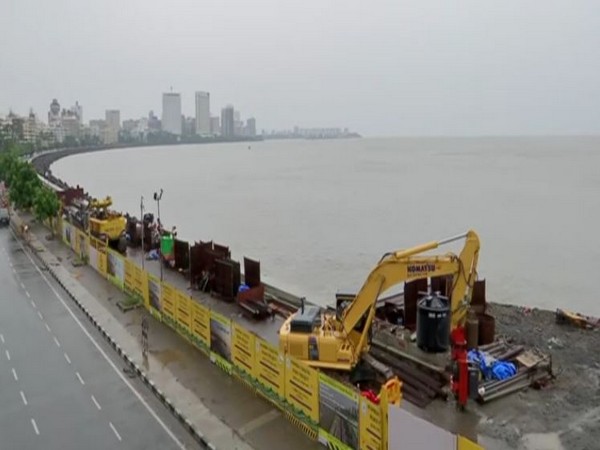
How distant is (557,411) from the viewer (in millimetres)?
16422

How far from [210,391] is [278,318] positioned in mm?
7087

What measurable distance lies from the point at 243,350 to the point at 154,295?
7961 millimetres

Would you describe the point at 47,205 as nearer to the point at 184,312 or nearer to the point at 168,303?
the point at 168,303

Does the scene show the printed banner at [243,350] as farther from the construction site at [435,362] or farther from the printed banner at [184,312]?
the printed banner at [184,312]

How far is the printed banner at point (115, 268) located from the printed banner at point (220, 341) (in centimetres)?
1025

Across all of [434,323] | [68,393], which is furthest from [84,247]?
[434,323]

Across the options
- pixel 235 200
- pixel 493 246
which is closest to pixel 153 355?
pixel 493 246

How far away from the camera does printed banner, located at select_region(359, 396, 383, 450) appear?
1248cm

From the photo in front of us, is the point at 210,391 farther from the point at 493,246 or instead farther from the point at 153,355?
the point at 493,246

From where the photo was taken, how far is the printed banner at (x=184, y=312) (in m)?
20.7

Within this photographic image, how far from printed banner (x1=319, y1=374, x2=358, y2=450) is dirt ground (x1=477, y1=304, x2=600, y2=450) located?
407cm

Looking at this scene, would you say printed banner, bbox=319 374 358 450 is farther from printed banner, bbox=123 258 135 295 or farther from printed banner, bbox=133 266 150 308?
printed banner, bbox=123 258 135 295

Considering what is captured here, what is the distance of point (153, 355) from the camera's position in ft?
65.4

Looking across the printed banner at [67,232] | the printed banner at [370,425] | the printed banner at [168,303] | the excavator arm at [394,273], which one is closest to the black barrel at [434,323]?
the excavator arm at [394,273]
